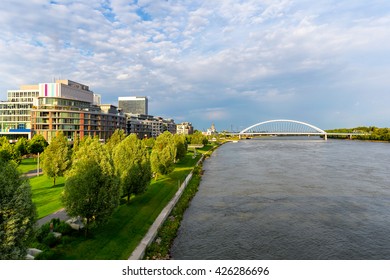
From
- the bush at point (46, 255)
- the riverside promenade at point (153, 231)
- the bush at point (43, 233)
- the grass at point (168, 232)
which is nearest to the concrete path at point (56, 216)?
the bush at point (43, 233)

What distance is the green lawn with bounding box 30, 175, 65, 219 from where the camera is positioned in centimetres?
2769

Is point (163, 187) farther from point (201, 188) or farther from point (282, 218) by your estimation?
point (282, 218)

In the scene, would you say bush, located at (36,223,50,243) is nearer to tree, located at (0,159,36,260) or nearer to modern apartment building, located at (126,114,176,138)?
tree, located at (0,159,36,260)

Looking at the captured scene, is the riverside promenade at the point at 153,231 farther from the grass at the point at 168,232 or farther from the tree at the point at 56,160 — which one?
the tree at the point at 56,160

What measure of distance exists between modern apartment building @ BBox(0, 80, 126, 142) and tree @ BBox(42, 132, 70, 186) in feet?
162

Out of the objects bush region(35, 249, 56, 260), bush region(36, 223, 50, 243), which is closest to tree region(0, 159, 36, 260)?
bush region(35, 249, 56, 260)

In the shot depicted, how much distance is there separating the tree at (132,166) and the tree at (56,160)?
11.8m

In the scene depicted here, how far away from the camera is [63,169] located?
129ft

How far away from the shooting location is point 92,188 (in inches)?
797

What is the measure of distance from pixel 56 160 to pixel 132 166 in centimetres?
1549

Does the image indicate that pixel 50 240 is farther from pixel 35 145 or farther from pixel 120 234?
pixel 35 145

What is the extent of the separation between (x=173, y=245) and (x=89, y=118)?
79.1 m

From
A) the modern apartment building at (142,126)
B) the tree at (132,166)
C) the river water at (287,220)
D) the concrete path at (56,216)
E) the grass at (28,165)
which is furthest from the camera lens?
the modern apartment building at (142,126)

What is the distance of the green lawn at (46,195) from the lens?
2769 cm
